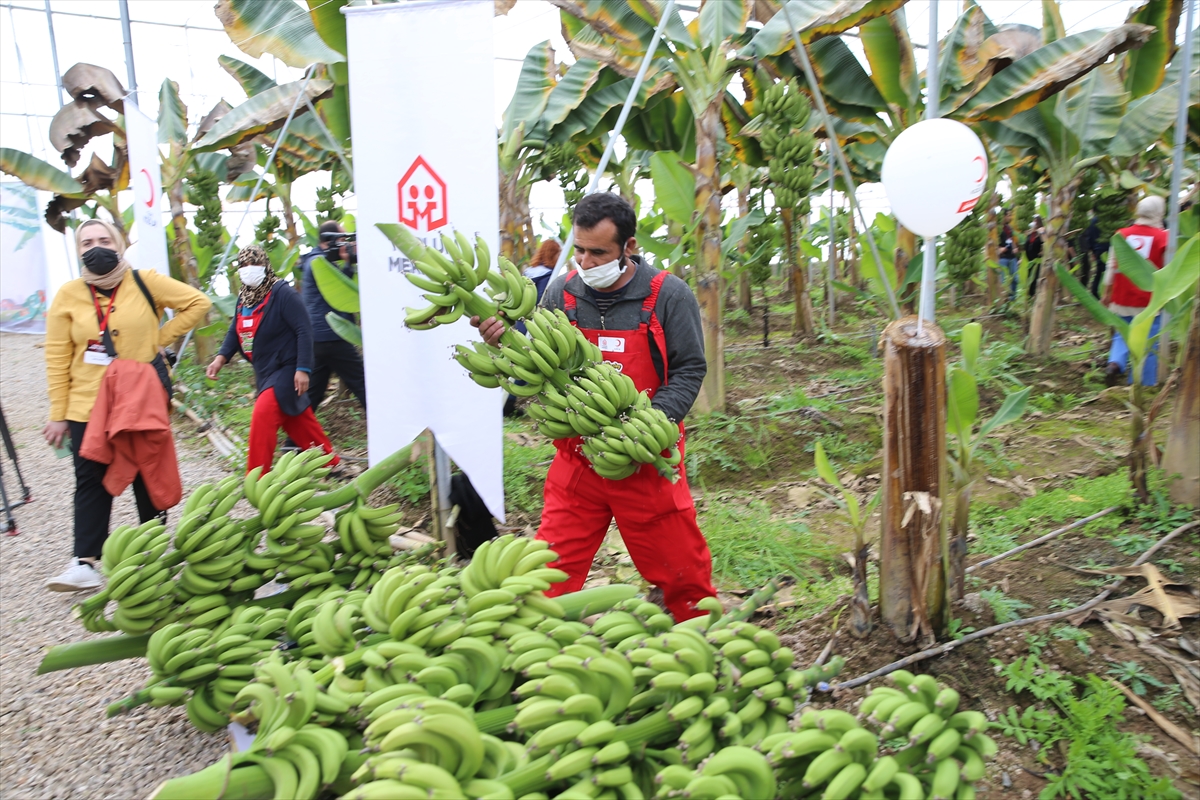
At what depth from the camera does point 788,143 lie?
7156 millimetres

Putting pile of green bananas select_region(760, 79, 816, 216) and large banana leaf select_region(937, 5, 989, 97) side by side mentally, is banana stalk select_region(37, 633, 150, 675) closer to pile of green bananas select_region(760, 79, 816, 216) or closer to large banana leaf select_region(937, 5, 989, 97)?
pile of green bananas select_region(760, 79, 816, 216)

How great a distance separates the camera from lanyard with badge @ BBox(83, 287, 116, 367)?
3891 mm

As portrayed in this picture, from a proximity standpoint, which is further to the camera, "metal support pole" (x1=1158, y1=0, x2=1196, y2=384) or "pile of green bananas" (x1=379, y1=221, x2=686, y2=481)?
"metal support pole" (x1=1158, y1=0, x2=1196, y2=384)

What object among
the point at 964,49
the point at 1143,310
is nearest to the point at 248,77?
the point at 964,49

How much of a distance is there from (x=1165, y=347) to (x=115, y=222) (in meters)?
11.8

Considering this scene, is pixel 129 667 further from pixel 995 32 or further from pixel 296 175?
pixel 296 175

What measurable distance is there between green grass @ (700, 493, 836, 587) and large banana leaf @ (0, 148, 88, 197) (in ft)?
31.6

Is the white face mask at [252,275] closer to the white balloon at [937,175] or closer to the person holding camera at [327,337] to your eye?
the person holding camera at [327,337]

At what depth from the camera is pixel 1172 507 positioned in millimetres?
3609

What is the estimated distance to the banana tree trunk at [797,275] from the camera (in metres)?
8.33

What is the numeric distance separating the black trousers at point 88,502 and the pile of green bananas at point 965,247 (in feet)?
26.2

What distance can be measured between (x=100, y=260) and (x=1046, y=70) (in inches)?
256

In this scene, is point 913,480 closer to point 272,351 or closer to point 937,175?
point 937,175

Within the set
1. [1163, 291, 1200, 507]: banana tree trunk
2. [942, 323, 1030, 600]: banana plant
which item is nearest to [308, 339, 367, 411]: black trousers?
[942, 323, 1030, 600]: banana plant
